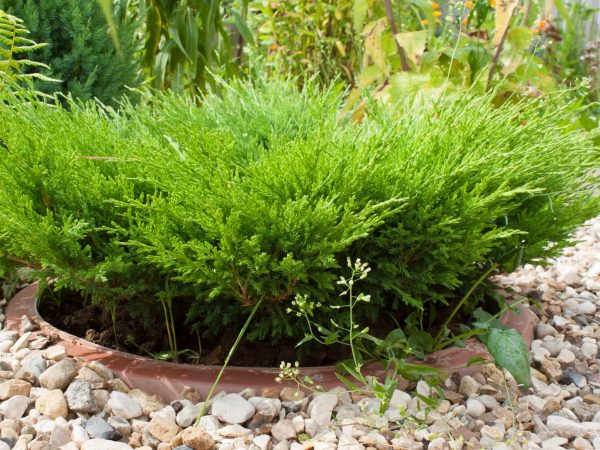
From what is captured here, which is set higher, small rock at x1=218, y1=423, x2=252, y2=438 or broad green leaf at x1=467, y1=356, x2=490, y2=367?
broad green leaf at x1=467, y1=356, x2=490, y2=367

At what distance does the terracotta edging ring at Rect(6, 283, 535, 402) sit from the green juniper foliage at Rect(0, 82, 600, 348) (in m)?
0.11

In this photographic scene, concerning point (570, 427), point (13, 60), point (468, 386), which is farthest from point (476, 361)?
point (13, 60)

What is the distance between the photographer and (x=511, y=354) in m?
1.68

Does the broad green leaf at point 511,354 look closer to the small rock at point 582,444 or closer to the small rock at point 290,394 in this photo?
the small rock at point 582,444

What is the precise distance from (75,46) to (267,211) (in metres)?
1.61

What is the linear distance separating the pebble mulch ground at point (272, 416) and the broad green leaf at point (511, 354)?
0.21 ft

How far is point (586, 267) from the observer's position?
2979mm

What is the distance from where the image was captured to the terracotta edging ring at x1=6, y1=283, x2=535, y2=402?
5.42 feet

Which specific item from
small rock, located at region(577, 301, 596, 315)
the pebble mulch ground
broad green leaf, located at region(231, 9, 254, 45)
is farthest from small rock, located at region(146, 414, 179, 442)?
broad green leaf, located at region(231, 9, 254, 45)

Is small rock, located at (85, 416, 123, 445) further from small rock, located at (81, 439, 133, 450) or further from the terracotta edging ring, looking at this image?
the terracotta edging ring

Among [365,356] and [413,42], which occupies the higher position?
[413,42]

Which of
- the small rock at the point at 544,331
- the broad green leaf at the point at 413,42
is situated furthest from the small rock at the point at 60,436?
the broad green leaf at the point at 413,42

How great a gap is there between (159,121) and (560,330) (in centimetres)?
138

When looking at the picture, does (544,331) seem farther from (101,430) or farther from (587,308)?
(101,430)
